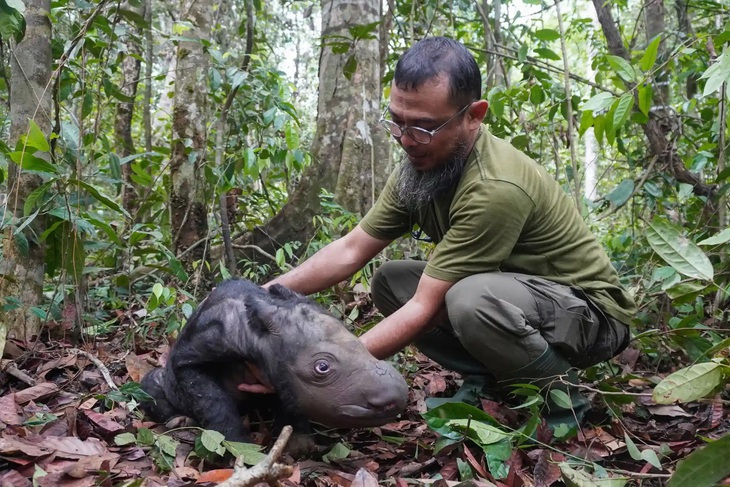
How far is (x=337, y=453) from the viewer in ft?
10.6

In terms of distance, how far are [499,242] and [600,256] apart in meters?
0.73

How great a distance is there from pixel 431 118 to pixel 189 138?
2.73 meters

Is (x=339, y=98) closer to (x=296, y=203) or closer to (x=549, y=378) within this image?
(x=296, y=203)

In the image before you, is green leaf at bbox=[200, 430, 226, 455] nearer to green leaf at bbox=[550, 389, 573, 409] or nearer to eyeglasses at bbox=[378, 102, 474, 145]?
green leaf at bbox=[550, 389, 573, 409]

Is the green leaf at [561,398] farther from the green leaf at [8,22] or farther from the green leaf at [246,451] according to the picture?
the green leaf at [8,22]

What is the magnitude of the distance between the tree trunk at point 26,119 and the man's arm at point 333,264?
157cm

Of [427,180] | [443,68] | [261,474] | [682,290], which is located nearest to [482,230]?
[427,180]

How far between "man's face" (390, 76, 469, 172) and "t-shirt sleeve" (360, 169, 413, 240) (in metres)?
0.47

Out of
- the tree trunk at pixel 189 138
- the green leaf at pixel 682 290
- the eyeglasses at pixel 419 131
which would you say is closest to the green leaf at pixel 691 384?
the green leaf at pixel 682 290

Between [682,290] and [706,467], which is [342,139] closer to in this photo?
[682,290]

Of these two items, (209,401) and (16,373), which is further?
(16,373)

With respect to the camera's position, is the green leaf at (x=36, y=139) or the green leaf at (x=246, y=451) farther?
the green leaf at (x=36, y=139)

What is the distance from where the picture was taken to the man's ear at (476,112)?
11.3 feet

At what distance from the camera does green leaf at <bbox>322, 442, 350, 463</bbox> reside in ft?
10.5
